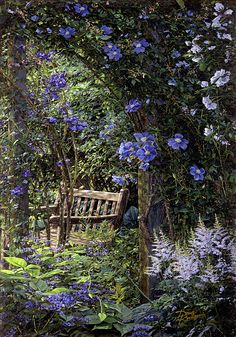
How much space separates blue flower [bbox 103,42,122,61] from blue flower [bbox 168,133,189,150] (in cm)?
49

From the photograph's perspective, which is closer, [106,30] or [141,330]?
[141,330]

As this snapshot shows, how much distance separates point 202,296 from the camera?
2344mm

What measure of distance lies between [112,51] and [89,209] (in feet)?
7.23

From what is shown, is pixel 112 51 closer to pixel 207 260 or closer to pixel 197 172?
pixel 197 172

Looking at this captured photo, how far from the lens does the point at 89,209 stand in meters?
4.82

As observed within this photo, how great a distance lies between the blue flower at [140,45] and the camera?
283 cm

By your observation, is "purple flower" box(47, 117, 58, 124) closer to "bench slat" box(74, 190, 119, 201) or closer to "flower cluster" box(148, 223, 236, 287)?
"bench slat" box(74, 190, 119, 201)

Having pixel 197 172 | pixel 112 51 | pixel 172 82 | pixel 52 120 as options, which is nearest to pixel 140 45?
pixel 112 51

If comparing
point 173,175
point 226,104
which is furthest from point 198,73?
point 173,175

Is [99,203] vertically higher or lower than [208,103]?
lower

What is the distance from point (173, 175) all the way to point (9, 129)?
4.81 feet

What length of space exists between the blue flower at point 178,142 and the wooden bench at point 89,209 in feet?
4.61

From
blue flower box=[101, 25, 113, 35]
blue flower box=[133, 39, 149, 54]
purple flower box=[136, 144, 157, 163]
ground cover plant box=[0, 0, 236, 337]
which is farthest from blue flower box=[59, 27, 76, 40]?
purple flower box=[136, 144, 157, 163]

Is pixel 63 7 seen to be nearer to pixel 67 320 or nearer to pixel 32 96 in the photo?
pixel 32 96
